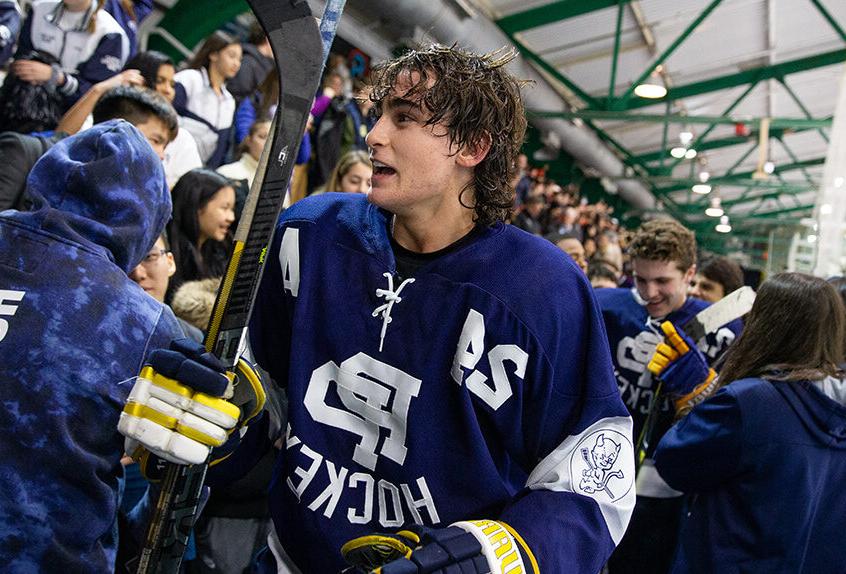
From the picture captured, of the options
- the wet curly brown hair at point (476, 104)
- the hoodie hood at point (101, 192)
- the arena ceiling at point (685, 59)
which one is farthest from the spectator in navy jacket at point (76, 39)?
the arena ceiling at point (685, 59)

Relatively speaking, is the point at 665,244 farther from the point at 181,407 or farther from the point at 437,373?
the point at 181,407

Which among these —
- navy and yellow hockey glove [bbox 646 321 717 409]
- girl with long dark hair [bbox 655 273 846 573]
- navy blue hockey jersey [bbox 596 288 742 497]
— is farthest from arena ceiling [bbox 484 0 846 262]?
girl with long dark hair [bbox 655 273 846 573]

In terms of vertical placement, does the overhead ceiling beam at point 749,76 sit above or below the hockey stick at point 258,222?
above

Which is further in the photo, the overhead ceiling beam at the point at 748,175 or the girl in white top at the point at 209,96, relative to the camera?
the overhead ceiling beam at the point at 748,175

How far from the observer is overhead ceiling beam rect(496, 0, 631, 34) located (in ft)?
27.2

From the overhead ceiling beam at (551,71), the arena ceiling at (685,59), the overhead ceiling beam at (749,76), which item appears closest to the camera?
A: the arena ceiling at (685,59)

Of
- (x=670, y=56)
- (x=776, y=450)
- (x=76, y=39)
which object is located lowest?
(x=776, y=450)

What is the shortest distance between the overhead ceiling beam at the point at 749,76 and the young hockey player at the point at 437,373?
30.0ft

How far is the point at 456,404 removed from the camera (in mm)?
1453

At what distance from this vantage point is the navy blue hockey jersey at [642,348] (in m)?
3.22

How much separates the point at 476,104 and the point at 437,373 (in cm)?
57

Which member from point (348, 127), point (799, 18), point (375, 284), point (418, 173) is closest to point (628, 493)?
point (375, 284)

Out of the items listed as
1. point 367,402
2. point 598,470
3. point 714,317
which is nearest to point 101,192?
point 367,402

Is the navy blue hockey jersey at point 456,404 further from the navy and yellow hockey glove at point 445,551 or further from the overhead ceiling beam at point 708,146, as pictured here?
the overhead ceiling beam at point 708,146
